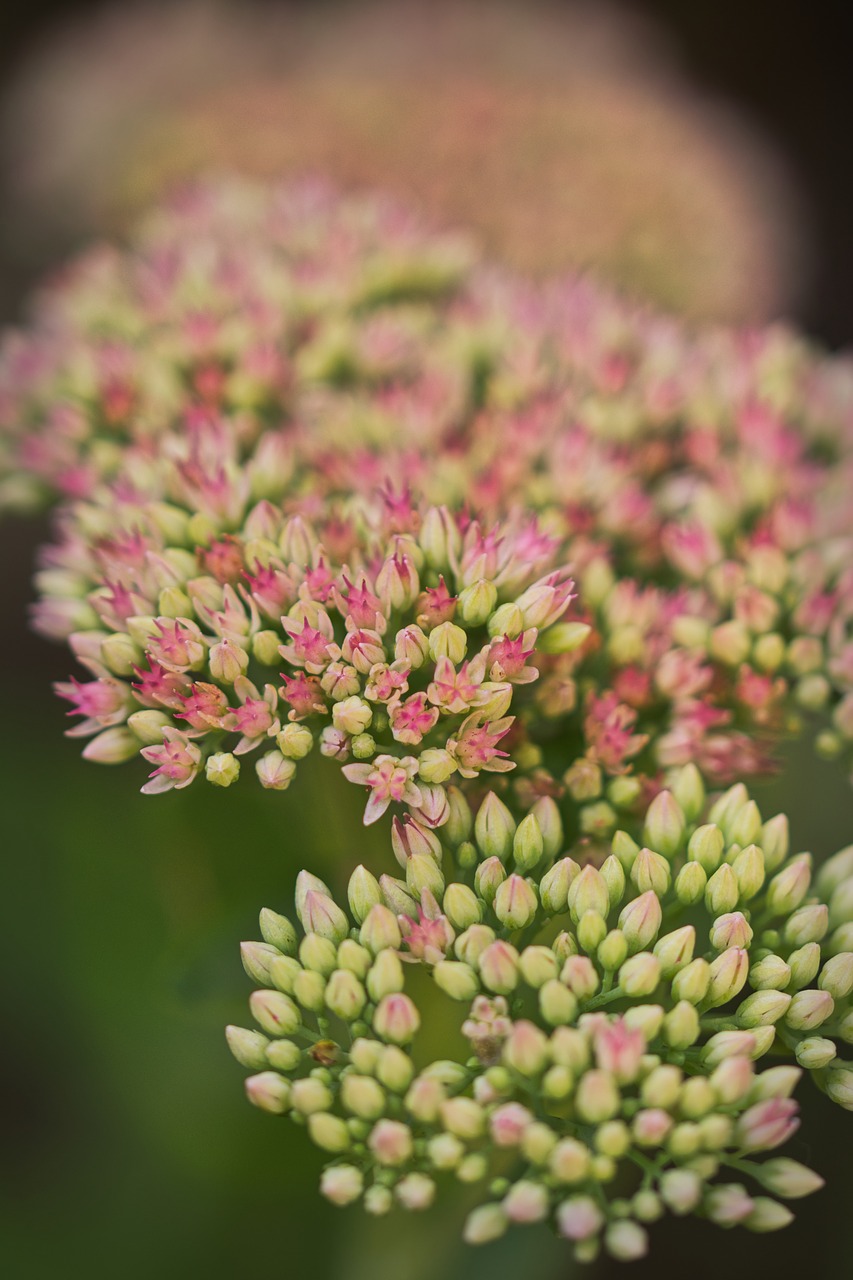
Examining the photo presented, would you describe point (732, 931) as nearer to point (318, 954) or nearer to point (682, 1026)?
point (682, 1026)

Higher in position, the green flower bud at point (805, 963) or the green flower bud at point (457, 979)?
the green flower bud at point (805, 963)

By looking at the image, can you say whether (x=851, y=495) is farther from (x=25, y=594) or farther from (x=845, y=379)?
(x=25, y=594)

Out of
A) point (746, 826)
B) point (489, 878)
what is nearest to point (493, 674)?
point (489, 878)

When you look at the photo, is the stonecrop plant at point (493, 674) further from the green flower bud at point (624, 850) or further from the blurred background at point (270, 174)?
the blurred background at point (270, 174)

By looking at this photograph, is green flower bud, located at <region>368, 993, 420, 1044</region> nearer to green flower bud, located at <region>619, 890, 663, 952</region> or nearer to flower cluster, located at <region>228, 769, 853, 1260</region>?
flower cluster, located at <region>228, 769, 853, 1260</region>

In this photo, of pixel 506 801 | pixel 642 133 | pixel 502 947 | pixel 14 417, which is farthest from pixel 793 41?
pixel 502 947

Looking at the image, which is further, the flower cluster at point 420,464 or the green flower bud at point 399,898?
the flower cluster at point 420,464

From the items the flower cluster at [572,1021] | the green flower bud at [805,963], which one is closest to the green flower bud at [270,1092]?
the flower cluster at [572,1021]

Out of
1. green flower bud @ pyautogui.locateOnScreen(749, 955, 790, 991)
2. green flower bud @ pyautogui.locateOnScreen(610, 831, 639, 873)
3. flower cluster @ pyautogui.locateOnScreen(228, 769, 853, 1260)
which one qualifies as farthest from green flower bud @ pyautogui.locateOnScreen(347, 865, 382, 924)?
green flower bud @ pyautogui.locateOnScreen(749, 955, 790, 991)
